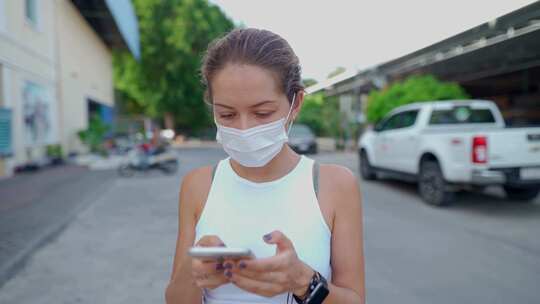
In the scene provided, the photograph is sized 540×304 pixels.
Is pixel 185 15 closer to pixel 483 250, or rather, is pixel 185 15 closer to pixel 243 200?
pixel 483 250

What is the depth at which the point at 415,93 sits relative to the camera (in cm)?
1141

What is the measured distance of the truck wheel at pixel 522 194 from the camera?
7527 mm

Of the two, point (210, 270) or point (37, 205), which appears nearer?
point (210, 270)

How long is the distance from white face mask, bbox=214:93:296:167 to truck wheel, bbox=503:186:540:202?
763cm

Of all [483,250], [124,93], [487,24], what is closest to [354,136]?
[487,24]

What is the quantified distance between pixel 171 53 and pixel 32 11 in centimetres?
1524

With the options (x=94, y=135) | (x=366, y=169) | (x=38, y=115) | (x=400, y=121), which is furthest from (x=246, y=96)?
(x=94, y=135)

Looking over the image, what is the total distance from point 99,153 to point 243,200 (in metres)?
17.5

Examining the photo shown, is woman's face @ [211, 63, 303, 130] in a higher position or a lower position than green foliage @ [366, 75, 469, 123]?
lower

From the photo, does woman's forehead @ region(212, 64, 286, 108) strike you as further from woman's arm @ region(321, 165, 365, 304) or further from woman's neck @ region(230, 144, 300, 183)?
woman's arm @ region(321, 165, 365, 304)

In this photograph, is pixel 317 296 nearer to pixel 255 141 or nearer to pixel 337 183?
pixel 337 183

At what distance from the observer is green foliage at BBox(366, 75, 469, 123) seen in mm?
11070

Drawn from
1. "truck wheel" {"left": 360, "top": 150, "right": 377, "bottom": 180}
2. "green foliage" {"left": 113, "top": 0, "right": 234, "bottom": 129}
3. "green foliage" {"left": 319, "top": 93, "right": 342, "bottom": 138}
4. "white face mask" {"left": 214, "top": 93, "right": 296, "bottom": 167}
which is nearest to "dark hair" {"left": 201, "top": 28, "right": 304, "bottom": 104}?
"white face mask" {"left": 214, "top": 93, "right": 296, "bottom": 167}

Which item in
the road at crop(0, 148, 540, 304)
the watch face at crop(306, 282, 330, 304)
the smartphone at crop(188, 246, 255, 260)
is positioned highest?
the smartphone at crop(188, 246, 255, 260)
